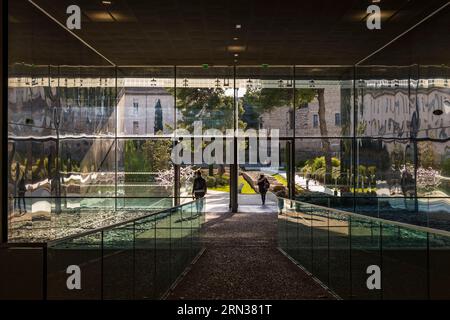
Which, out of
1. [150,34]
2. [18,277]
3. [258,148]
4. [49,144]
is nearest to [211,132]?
[258,148]

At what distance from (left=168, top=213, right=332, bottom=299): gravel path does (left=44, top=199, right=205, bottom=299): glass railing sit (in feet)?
1.90

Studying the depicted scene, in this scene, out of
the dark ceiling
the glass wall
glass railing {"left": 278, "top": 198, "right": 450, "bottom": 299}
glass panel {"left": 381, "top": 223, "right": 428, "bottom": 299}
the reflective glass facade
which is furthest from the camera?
the glass wall

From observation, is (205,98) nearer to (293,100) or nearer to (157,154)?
(157,154)

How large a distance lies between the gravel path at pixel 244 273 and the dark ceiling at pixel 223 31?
4.81 meters

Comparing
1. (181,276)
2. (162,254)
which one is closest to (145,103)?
(181,276)

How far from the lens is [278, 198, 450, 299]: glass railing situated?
392cm

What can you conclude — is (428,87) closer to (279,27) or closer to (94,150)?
(279,27)

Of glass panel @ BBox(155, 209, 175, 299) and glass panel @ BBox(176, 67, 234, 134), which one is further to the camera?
glass panel @ BBox(176, 67, 234, 134)

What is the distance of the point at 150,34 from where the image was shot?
1322cm

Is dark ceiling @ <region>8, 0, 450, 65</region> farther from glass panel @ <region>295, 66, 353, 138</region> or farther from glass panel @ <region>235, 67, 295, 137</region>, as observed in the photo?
glass panel @ <region>235, 67, 295, 137</region>

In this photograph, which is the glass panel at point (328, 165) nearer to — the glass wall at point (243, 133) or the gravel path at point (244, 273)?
the glass wall at point (243, 133)

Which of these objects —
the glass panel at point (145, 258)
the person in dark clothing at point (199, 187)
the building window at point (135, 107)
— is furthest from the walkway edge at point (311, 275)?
the building window at point (135, 107)

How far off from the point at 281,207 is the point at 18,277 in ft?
23.7

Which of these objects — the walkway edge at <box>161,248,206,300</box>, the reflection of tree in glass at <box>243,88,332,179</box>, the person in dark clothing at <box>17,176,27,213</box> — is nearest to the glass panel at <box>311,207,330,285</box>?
the walkway edge at <box>161,248,206,300</box>
